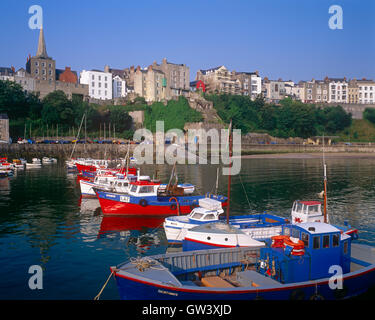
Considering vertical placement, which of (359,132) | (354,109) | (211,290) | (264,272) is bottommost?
(264,272)

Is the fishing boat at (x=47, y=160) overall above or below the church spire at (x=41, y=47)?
below

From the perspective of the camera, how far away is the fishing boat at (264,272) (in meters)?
13.2

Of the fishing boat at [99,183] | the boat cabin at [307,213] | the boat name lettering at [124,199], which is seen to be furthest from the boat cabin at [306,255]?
the fishing boat at [99,183]

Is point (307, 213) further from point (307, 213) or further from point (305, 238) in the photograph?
point (305, 238)

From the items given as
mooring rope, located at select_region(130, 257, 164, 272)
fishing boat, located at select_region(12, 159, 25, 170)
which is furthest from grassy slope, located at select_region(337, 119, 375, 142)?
mooring rope, located at select_region(130, 257, 164, 272)

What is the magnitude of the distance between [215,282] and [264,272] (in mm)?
2052

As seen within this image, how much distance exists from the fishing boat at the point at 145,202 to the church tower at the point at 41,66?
277ft

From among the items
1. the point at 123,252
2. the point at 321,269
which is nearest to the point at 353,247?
the point at 321,269

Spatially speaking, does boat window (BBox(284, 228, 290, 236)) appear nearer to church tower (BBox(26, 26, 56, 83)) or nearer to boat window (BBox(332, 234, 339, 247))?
boat window (BBox(332, 234, 339, 247))

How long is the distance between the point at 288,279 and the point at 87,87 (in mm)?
105420

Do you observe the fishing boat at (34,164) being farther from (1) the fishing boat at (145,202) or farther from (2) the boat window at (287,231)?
(2) the boat window at (287,231)

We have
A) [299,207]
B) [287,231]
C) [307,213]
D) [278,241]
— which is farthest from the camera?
[299,207]

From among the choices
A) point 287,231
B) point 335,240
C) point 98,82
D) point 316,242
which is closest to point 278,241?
point 287,231

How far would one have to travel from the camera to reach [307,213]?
2258cm
